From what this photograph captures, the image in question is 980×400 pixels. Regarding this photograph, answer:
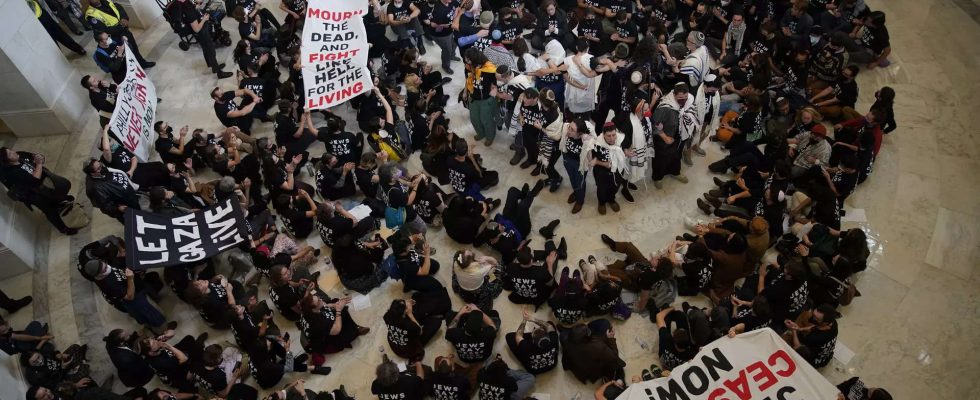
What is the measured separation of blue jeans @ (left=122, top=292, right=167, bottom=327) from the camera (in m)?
9.00

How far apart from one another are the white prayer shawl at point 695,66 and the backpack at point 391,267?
17.6 feet

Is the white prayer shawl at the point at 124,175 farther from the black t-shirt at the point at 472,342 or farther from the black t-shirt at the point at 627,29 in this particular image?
the black t-shirt at the point at 627,29

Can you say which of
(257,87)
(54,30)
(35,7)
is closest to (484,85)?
(257,87)

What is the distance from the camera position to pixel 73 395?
24.0ft

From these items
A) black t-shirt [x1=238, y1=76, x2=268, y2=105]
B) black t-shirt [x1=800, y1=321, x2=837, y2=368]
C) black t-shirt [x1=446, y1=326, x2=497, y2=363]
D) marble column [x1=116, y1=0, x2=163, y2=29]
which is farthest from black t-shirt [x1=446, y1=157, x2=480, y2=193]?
marble column [x1=116, y1=0, x2=163, y2=29]

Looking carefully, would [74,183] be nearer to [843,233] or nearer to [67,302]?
[67,302]

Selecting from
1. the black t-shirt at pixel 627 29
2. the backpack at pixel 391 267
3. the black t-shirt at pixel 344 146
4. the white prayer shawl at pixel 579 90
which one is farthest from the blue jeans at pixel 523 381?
the black t-shirt at pixel 627 29

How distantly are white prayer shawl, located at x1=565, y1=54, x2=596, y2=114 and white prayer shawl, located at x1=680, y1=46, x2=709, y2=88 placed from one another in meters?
1.45

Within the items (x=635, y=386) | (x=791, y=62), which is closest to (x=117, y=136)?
(x=635, y=386)

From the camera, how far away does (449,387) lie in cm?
738

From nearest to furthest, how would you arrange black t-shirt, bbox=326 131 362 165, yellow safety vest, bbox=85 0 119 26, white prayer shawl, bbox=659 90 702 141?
white prayer shawl, bbox=659 90 702 141 → black t-shirt, bbox=326 131 362 165 → yellow safety vest, bbox=85 0 119 26

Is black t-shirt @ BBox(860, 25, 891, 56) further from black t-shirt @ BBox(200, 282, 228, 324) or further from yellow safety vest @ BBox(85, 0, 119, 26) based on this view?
yellow safety vest @ BBox(85, 0, 119, 26)

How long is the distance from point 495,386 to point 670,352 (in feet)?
6.92

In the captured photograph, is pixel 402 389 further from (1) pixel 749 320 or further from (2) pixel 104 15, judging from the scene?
(2) pixel 104 15
